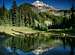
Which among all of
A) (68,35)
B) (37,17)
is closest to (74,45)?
(68,35)

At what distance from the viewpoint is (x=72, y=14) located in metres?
3.22

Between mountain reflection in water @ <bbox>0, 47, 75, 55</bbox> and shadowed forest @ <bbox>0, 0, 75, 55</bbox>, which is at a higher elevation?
shadowed forest @ <bbox>0, 0, 75, 55</bbox>

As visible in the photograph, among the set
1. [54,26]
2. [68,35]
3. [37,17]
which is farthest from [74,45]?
[37,17]

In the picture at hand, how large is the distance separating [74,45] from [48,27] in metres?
0.42

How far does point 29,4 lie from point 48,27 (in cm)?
40

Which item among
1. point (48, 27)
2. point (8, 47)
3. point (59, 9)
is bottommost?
point (8, 47)

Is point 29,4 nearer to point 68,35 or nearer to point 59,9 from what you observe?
point 59,9

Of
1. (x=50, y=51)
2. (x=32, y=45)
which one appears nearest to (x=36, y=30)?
(x=32, y=45)

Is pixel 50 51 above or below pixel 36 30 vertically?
below

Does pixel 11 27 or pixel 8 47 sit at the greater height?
pixel 11 27

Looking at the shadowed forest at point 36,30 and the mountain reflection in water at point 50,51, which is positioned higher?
the shadowed forest at point 36,30

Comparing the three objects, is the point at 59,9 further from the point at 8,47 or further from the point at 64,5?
the point at 8,47

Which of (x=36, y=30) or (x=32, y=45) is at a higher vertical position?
(x=36, y=30)

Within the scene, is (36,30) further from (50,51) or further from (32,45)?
(50,51)
